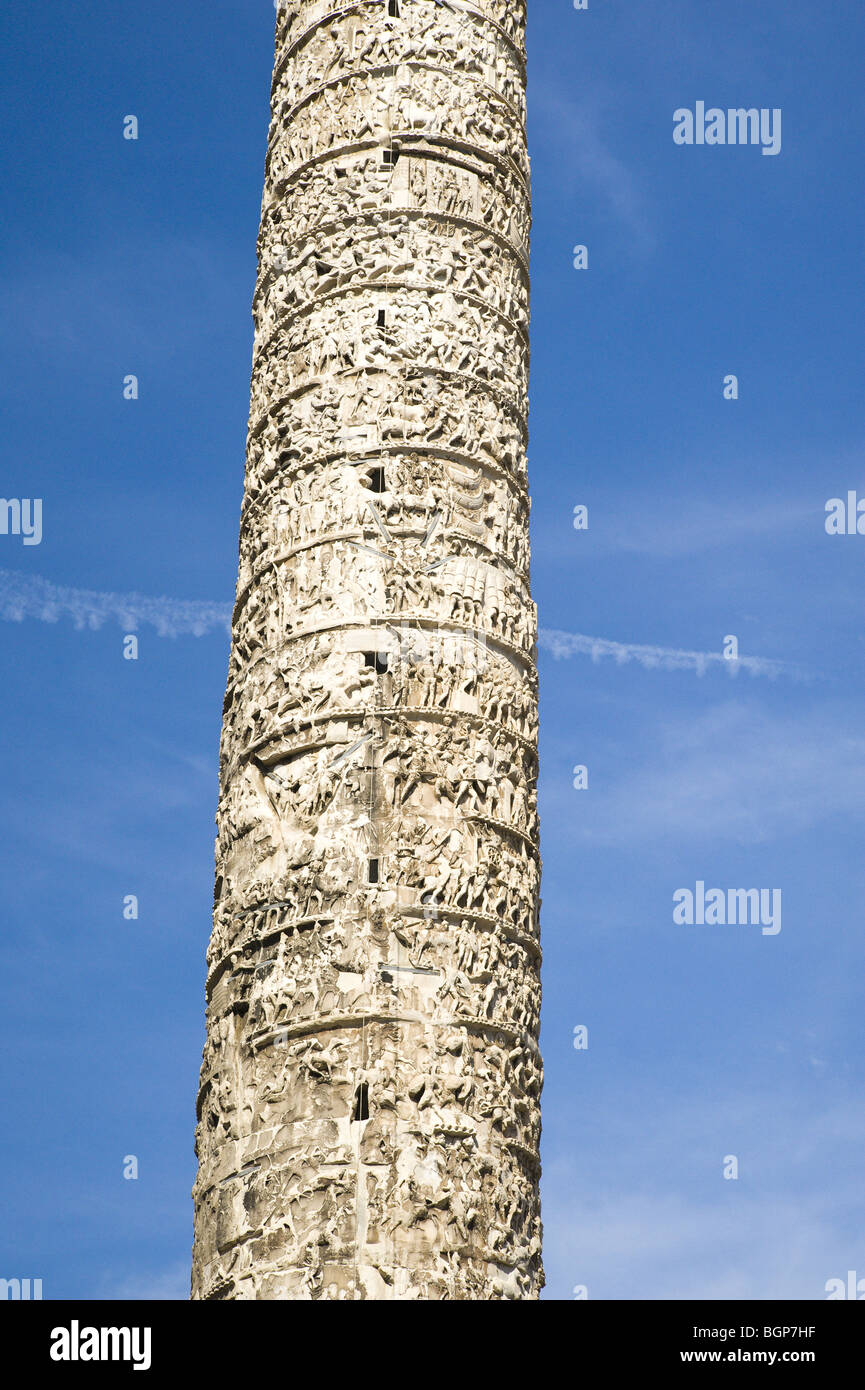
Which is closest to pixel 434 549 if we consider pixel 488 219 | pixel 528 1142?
pixel 488 219

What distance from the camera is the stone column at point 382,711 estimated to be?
6469 mm

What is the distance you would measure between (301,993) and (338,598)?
156 cm

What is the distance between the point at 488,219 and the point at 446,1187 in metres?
4.13

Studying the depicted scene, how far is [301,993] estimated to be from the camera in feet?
22.0

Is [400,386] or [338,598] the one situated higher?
[400,386]

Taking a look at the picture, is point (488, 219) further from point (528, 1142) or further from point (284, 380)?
point (528, 1142)

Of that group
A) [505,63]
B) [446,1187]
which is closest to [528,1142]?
[446,1187]

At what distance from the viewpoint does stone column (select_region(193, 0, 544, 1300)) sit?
21.2ft

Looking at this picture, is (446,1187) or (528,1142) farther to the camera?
(528,1142)

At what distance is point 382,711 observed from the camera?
7.05 m
